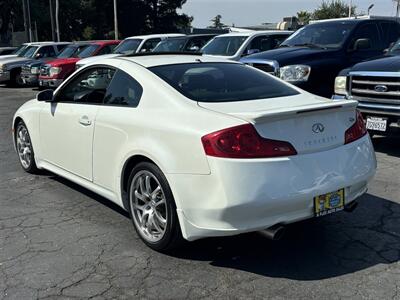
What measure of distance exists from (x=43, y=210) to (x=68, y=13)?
51688mm

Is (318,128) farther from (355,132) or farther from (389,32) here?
(389,32)

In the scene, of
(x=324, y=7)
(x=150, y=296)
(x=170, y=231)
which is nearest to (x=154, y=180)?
(x=170, y=231)

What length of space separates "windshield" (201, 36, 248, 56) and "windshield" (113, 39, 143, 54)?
3.60m

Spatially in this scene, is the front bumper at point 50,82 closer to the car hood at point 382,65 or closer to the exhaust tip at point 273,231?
the car hood at point 382,65

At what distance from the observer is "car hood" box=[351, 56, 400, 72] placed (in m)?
6.77

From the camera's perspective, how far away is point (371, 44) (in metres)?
9.85

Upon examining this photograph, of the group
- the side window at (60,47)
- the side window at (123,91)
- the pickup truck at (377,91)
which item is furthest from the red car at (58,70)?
the side window at (123,91)

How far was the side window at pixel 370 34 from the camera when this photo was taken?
9609mm

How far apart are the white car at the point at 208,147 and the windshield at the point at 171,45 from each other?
1017 cm

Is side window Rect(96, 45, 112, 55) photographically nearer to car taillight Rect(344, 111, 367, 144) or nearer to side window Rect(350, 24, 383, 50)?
side window Rect(350, 24, 383, 50)

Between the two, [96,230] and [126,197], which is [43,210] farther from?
[126,197]

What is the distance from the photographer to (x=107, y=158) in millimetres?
4480

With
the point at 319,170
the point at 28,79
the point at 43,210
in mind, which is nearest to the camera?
the point at 319,170

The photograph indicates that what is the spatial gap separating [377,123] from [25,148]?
14.9 ft
